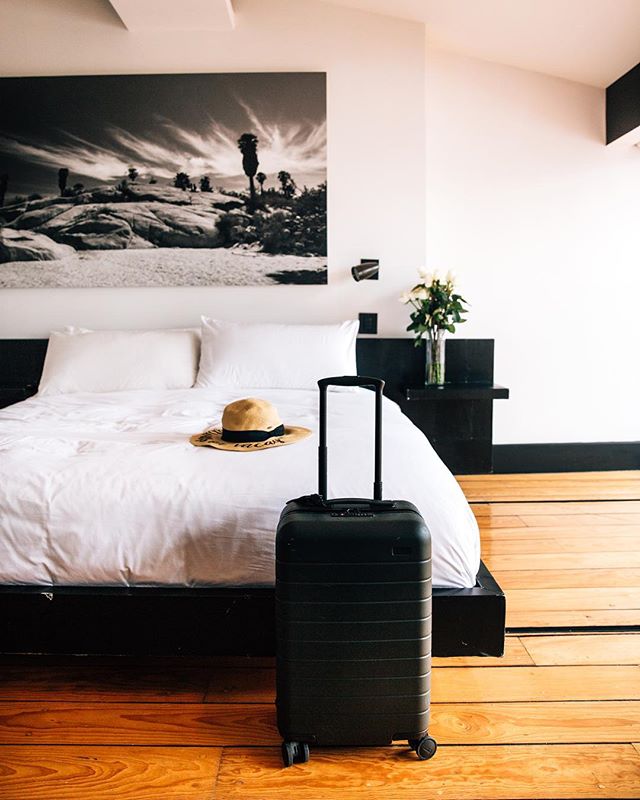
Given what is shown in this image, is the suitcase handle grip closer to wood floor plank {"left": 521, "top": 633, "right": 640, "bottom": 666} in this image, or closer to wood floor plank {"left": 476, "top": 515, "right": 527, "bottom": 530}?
wood floor plank {"left": 521, "top": 633, "right": 640, "bottom": 666}

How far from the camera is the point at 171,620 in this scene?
5.78 feet

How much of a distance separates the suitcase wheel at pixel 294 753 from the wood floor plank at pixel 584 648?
2.57 ft

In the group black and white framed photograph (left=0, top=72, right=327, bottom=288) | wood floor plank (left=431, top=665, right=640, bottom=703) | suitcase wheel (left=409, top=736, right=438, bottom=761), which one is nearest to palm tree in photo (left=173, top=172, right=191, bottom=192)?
black and white framed photograph (left=0, top=72, right=327, bottom=288)

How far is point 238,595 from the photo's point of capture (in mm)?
1753

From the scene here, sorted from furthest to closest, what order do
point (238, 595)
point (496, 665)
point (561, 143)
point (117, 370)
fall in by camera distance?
point (561, 143) < point (117, 370) < point (496, 665) < point (238, 595)

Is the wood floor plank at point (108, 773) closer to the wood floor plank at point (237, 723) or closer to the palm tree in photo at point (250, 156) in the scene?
the wood floor plank at point (237, 723)

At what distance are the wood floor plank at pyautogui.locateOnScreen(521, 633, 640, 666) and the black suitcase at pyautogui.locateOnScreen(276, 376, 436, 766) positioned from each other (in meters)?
0.66

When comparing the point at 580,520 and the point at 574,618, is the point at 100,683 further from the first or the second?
the point at 580,520

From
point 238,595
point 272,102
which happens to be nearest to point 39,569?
point 238,595

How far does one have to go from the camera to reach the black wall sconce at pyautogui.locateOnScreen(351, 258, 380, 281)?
391 centimetres

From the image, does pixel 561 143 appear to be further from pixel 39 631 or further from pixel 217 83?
pixel 39 631

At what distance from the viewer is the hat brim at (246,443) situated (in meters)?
2.06

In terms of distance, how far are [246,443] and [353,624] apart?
79cm

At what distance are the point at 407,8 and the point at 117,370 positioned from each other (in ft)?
8.02
